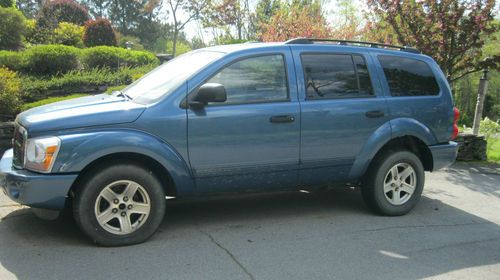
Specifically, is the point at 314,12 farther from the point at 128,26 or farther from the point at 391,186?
the point at 128,26

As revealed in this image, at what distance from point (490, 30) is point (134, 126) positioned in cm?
741

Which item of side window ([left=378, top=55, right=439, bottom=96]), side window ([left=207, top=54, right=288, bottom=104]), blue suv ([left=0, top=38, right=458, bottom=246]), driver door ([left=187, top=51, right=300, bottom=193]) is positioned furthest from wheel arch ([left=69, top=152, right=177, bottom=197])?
side window ([left=378, top=55, right=439, bottom=96])

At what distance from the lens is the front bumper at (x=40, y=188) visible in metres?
4.18

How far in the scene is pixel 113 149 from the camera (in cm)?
436

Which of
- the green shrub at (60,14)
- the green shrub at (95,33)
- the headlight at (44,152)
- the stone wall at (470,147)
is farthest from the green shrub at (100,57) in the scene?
the headlight at (44,152)

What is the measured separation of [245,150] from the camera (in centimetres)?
489

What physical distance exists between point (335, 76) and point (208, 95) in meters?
1.56

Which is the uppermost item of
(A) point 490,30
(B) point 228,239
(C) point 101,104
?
(A) point 490,30

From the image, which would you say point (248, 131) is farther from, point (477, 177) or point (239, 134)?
point (477, 177)

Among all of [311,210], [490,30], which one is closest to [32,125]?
[311,210]

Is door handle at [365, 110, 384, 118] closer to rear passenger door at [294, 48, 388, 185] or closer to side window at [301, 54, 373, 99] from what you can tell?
rear passenger door at [294, 48, 388, 185]

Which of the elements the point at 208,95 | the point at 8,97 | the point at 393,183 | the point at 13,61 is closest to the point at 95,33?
the point at 13,61

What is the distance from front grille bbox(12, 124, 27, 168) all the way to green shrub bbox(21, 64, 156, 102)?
6.41 metres

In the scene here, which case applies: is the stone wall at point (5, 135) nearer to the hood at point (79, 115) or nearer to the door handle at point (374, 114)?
the hood at point (79, 115)
